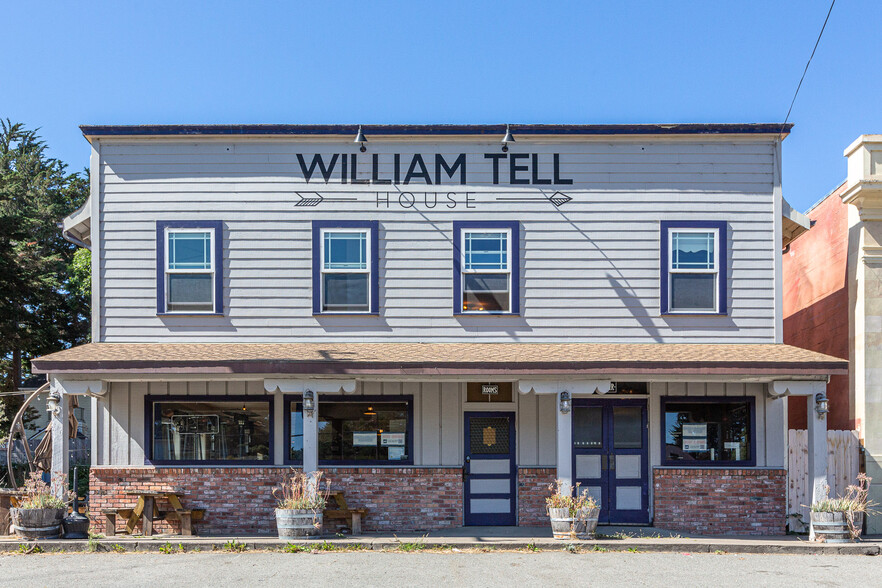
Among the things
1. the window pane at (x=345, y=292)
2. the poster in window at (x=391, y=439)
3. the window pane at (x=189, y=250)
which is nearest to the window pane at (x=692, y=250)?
the window pane at (x=345, y=292)

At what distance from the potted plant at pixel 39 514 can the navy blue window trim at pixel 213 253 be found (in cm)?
319

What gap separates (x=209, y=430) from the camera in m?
13.1

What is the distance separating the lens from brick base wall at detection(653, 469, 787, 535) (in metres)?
12.8

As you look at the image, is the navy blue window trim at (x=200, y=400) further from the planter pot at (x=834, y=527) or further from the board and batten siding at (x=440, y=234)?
the planter pot at (x=834, y=527)

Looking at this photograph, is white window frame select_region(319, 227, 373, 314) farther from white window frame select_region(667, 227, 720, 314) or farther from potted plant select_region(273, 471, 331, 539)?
white window frame select_region(667, 227, 720, 314)

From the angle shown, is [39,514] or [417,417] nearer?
[39,514]

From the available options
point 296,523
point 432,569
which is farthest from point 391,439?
point 432,569

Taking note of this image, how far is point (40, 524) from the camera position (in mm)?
11172

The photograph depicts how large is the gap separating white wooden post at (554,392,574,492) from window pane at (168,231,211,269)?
239 inches

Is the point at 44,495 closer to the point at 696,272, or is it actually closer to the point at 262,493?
the point at 262,493

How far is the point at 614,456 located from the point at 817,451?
2.96 meters

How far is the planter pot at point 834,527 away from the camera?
1141 cm

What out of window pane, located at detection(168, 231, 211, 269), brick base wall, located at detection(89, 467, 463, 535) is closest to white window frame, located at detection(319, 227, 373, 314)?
window pane, located at detection(168, 231, 211, 269)

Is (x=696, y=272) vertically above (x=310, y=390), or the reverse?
(x=696, y=272)
